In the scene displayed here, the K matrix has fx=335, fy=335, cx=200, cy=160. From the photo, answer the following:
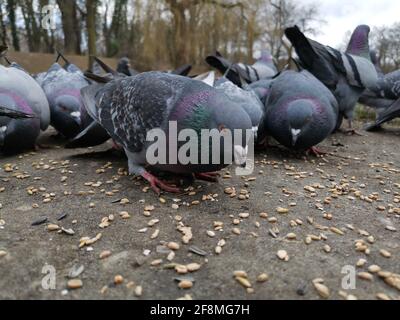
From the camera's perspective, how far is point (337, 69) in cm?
539

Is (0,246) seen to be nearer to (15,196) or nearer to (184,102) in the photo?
(15,196)

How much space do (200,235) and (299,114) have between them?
2088mm

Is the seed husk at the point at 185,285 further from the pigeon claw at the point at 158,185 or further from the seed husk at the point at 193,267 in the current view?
the pigeon claw at the point at 158,185

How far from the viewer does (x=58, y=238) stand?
6.93 ft

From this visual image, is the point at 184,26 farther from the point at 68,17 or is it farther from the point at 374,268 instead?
the point at 374,268

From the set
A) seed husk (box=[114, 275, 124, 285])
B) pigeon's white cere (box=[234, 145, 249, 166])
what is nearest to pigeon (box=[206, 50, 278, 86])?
pigeon's white cere (box=[234, 145, 249, 166])

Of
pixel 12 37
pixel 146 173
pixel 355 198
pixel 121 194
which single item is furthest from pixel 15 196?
pixel 12 37

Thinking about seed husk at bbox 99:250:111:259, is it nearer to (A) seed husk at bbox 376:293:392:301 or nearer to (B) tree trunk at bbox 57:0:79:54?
(A) seed husk at bbox 376:293:392:301

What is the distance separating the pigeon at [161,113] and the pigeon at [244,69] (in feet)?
7.23

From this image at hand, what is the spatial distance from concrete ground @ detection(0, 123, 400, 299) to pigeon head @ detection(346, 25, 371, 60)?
3.42 metres

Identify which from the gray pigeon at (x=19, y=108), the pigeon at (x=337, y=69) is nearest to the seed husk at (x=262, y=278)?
the gray pigeon at (x=19, y=108)

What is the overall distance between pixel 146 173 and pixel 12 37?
59.3ft

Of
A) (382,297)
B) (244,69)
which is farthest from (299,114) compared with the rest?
(244,69)

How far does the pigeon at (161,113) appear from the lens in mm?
2340
